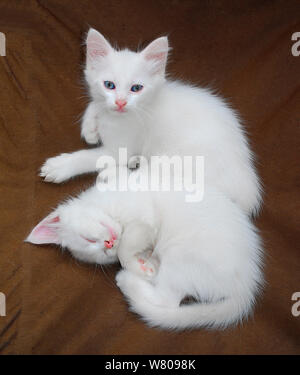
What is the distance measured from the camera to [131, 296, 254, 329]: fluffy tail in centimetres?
160

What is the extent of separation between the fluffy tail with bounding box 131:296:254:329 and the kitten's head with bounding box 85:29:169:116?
35.0 inches

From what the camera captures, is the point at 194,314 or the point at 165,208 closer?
the point at 194,314

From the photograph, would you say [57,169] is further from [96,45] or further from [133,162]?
[96,45]

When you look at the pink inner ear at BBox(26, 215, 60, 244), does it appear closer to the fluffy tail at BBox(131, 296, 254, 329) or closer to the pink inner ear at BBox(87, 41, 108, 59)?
the fluffy tail at BBox(131, 296, 254, 329)

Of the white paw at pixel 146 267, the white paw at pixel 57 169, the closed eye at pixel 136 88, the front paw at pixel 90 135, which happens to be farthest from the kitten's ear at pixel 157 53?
the white paw at pixel 146 267

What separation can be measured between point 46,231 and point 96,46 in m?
0.88

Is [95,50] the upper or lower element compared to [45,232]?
upper

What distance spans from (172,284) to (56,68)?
50.4 inches

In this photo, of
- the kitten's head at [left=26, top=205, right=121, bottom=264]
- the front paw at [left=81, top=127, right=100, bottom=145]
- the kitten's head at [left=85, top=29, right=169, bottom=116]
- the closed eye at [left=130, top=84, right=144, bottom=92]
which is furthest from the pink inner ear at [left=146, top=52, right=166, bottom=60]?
the kitten's head at [left=26, top=205, right=121, bottom=264]

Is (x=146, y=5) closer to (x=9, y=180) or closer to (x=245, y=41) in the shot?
Result: (x=245, y=41)

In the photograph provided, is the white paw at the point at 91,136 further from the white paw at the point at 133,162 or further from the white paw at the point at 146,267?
the white paw at the point at 146,267

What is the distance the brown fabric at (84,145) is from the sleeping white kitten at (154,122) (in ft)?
0.35

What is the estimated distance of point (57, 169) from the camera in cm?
196

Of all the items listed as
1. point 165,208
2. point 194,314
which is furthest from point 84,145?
point 194,314
